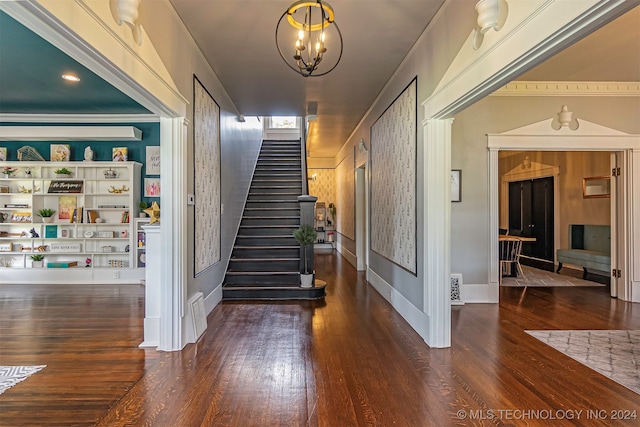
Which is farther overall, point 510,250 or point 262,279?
point 510,250

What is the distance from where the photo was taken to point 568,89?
4.54 m

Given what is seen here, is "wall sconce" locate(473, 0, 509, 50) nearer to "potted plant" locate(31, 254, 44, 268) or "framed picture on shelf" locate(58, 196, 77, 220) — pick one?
"framed picture on shelf" locate(58, 196, 77, 220)

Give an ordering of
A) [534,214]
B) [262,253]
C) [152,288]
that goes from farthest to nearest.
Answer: [534,214]
[262,253]
[152,288]

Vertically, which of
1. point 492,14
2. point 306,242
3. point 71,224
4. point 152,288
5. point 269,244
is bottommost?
point 152,288

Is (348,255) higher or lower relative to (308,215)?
lower

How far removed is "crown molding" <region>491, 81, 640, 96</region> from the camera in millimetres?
4516

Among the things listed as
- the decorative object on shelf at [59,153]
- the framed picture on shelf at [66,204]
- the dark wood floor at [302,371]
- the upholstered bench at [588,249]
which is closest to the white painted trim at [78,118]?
the decorative object on shelf at [59,153]

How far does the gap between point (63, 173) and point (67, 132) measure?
724mm

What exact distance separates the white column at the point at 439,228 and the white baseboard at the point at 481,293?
1.75m

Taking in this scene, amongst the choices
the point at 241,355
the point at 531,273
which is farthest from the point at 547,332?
the point at 531,273

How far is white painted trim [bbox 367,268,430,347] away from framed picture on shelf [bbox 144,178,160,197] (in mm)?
4032

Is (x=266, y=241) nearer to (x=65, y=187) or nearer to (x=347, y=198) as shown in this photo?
(x=347, y=198)

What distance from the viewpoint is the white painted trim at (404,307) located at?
3160 mm

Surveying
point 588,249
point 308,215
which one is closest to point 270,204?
point 308,215
